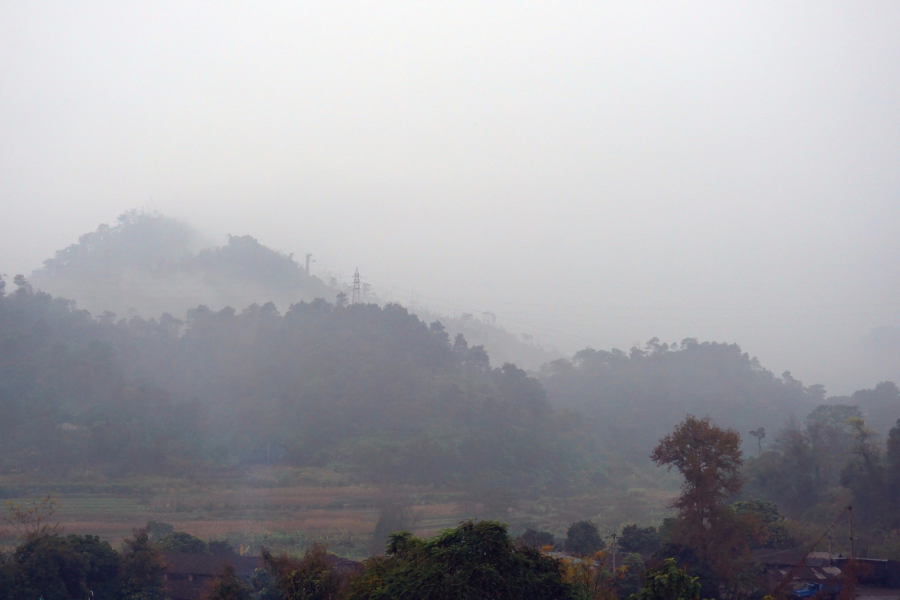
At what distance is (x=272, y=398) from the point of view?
48844 mm

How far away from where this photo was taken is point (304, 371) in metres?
51.7

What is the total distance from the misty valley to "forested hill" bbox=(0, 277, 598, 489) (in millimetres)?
186

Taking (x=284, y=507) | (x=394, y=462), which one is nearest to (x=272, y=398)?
(x=394, y=462)

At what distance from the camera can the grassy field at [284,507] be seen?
85.3 feet

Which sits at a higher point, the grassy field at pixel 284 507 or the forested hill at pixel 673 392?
the forested hill at pixel 673 392

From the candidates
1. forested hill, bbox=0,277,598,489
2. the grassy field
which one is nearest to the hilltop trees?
forested hill, bbox=0,277,598,489

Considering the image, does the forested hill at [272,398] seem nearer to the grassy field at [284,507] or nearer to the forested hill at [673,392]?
the grassy field at [284,507]

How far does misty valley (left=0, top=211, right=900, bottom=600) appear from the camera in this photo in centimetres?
1532

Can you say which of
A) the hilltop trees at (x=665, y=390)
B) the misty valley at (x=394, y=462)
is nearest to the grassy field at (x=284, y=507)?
the misty valley at (x=394, y=462)

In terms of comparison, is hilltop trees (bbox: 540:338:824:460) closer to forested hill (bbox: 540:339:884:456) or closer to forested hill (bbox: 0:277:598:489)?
forested hill (bbox: 540:339:884:456)

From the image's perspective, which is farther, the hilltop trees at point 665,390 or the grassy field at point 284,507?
the hilltop trees at point 665,390

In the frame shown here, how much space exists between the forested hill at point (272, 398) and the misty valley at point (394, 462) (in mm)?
186

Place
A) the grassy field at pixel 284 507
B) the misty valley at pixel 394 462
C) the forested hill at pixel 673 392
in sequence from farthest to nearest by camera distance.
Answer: the forested hill at pixel 673 392
the grassy field at pixel 284 507
the misty valley at pixel 394 462

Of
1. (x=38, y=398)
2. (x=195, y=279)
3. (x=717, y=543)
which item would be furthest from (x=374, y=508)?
(x=195, y=279)
